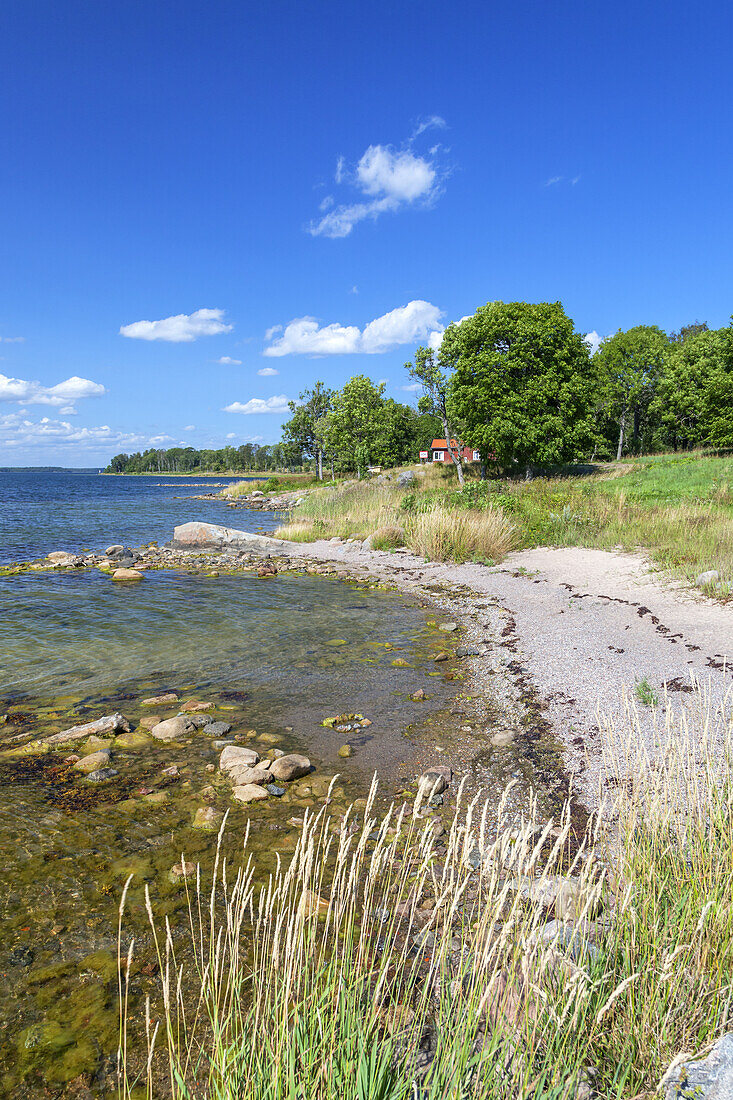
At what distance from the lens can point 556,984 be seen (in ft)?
7.98

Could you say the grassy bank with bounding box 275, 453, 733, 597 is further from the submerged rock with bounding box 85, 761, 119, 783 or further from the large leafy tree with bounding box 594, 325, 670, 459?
the large leafy tree with bounding box 594, 325, 670, 459

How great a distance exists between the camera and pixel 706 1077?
1859mm

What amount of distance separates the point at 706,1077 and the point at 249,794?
4.16 metres

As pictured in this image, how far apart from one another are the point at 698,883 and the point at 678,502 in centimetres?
1965

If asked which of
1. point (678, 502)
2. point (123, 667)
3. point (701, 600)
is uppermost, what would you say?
point (678, 502)

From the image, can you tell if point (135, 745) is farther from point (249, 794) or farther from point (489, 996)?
point (489, 996)

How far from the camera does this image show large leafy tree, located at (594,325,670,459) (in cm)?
5469

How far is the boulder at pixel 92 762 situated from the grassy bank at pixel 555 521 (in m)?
10.6

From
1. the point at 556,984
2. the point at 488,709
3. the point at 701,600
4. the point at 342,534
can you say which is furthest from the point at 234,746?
the point at 342,534

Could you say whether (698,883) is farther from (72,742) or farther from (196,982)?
(72,742)

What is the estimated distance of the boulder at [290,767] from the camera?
5.70 m

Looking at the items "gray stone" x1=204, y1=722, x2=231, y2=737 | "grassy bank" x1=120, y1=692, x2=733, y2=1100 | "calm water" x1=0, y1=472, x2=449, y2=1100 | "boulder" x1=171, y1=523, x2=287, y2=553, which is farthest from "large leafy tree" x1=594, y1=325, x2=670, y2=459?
"grassy bank" x1=120, y1=692, x2=733, y2=1100

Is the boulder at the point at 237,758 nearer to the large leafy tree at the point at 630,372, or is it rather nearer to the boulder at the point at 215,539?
the boulder at the point at 215,539

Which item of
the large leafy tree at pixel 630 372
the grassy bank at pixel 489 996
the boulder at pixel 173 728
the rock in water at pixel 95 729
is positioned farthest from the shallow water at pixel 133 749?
the large leafy tree at pixel 630 372
